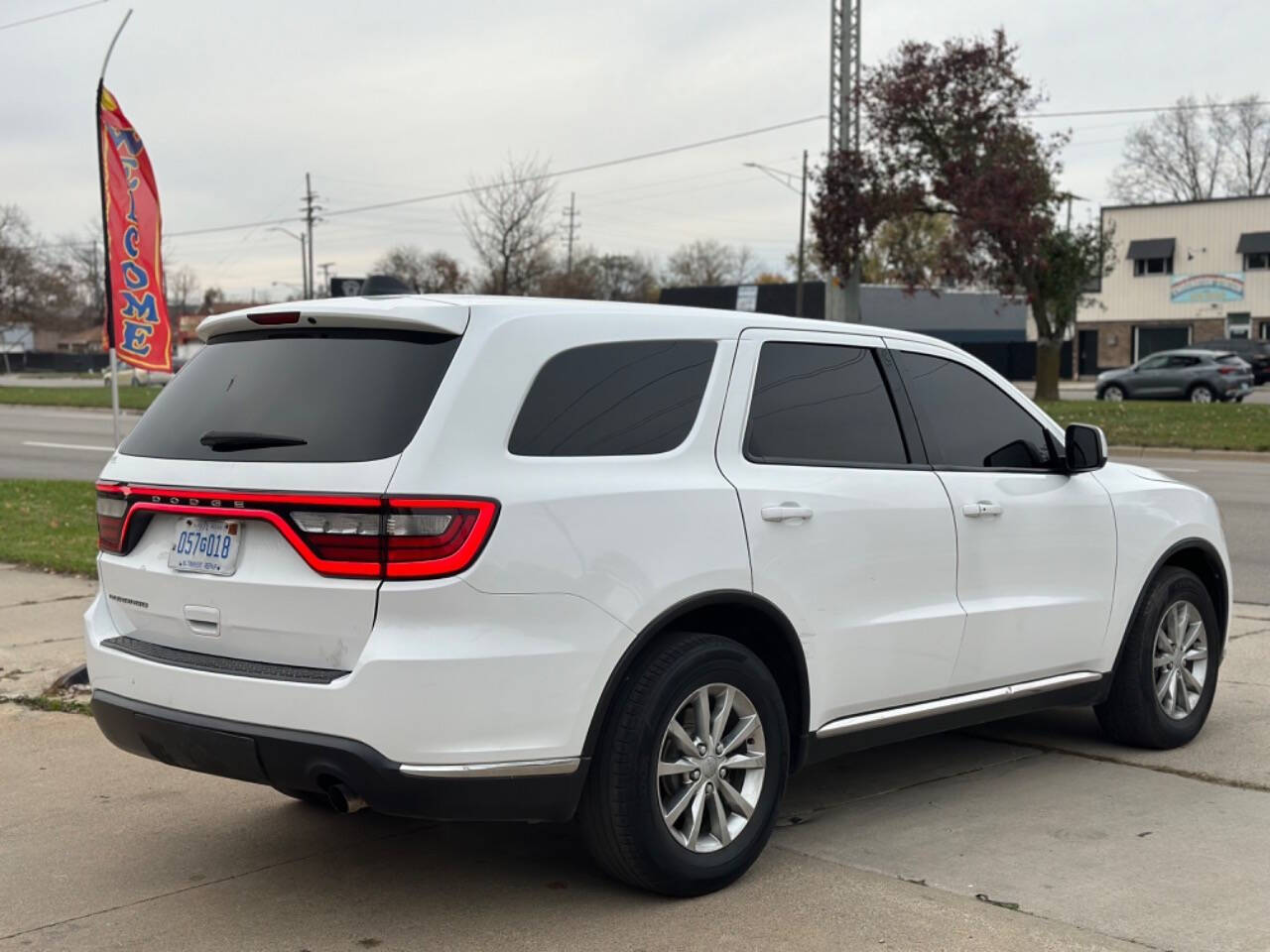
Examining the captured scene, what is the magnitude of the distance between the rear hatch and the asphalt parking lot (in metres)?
0.82

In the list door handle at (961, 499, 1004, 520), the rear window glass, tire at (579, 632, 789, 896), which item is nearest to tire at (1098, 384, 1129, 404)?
door handle at (961, 499, 1004, 520)

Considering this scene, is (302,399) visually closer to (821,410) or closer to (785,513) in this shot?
(785,513)

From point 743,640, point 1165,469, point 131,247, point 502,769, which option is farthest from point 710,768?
point 1165,469

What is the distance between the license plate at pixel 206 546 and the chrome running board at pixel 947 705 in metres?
1.93

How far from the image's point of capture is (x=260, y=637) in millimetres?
4078

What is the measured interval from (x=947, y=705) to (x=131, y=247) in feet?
33.9

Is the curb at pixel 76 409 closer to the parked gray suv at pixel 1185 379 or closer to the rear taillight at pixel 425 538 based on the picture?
the parked gray suv at pixel 1185 379

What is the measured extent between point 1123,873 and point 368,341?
2824mm

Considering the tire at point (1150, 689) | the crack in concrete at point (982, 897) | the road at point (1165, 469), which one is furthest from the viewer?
the road at point (1165, 469)

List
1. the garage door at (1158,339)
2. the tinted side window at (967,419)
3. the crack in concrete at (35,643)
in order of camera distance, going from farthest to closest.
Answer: the garage door at (1158,339) < the crack in concrete at (35,643) < the tinted side window at (967,419)

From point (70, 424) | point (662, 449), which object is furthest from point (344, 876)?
point (70, 424)

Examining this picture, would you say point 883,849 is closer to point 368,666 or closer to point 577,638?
point 577,638

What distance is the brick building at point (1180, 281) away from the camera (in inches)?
2395

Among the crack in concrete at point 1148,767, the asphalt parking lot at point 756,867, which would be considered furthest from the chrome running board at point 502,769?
the crack in concrete at point 1148,767
